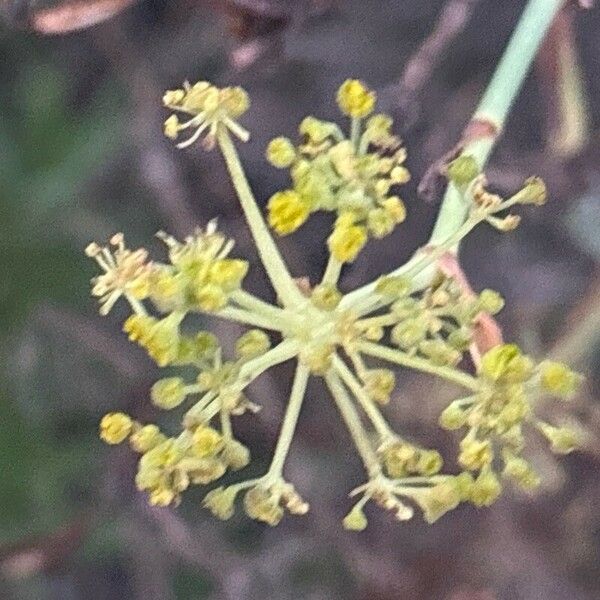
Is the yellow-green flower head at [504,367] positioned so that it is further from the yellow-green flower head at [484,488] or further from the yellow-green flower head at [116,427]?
the yellow-green flower head at [116,427]

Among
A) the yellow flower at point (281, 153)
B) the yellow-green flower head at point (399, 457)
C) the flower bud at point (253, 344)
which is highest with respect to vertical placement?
the yellow flower at point (281, 153)

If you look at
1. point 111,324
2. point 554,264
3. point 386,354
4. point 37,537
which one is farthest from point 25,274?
point 386,354

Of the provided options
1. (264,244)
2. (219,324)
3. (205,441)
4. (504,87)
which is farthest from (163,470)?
(219,324)

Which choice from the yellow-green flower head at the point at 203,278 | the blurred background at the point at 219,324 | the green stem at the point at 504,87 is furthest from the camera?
the blurred background at the point at 219,324

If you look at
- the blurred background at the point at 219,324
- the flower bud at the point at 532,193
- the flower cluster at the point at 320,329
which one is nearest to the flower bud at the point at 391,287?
the flower cluster at the point at 320,329

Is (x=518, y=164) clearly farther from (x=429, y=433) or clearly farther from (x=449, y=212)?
(x=449, y=212)

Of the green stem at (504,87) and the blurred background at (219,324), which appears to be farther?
the blurred background at (219,324)

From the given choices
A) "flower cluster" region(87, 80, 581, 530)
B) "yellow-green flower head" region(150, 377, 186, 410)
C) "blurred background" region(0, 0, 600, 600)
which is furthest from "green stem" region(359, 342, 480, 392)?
"blurred background" region(0, 0, 600, 600)

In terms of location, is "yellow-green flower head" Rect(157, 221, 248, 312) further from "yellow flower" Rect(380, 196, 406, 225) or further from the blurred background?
the blurred background

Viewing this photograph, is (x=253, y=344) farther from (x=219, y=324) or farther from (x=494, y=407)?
(x=219, y=324)
